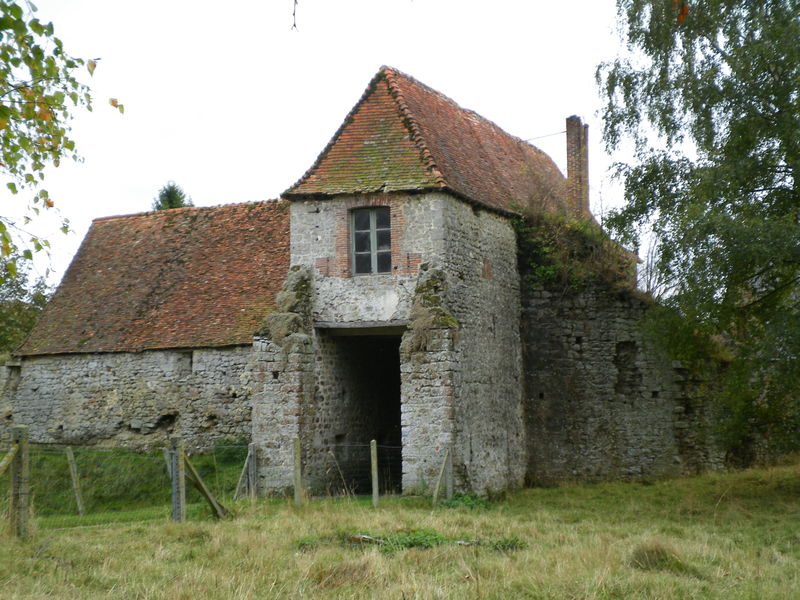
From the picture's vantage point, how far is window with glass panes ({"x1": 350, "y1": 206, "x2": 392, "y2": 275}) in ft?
56.6

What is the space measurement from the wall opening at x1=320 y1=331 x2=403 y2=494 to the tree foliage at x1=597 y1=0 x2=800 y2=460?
5946mm

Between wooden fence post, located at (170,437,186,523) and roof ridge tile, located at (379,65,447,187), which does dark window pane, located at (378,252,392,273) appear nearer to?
roof ridge tile, located at (379,65,447,187)

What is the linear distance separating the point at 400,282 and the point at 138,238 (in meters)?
10.5

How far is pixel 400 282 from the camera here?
16953mm

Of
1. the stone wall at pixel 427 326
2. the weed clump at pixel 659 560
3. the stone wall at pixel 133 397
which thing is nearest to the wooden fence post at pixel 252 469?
the stone wall at pixel 427 326

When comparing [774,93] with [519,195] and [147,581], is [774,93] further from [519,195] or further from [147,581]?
[147,581]

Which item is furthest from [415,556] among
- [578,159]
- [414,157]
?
[578,159]

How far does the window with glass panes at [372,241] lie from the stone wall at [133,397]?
3.96 meters

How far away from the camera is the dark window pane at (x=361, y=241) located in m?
17.4

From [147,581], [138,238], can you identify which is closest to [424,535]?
[147,581]

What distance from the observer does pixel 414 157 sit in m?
17.5

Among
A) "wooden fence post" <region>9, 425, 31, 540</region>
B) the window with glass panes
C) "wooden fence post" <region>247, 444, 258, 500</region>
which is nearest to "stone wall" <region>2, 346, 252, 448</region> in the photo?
"wooden fence post" <region>247, 444, 258, 500</region>

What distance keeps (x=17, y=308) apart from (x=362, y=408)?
16.2m

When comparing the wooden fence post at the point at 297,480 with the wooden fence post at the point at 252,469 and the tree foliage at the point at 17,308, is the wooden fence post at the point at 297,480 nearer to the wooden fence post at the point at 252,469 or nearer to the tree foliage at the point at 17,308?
the wooden fence post at the point at 252,469
